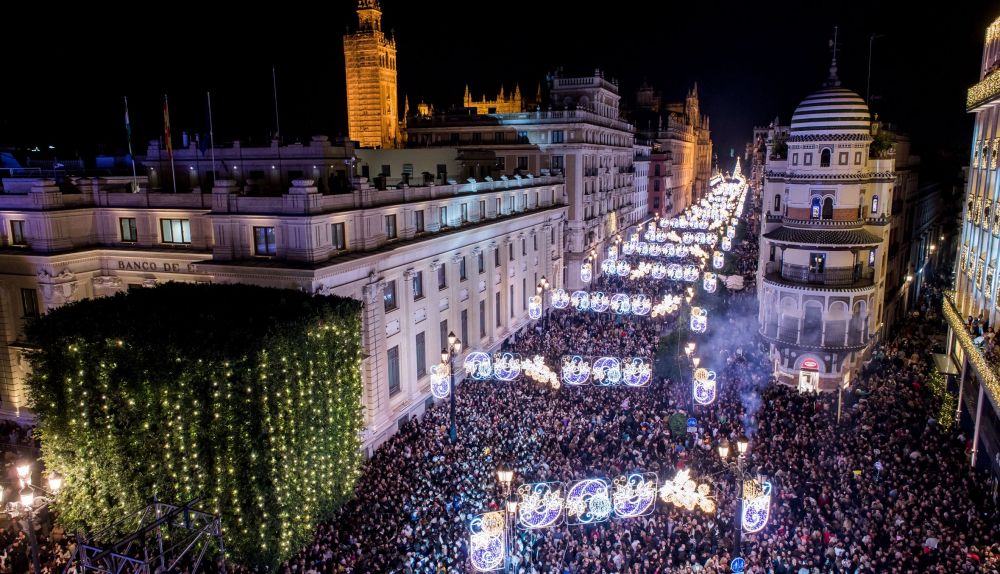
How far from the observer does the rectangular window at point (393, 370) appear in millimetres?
32369

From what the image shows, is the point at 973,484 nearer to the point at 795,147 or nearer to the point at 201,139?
the point at 795,147

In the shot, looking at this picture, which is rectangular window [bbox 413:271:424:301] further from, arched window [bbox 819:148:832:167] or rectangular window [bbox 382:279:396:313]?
arched window [bbox 819:148:832:167]

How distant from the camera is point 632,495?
70.0ft

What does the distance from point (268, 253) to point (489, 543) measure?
15.4 meters

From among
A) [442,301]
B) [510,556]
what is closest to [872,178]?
[442,301]

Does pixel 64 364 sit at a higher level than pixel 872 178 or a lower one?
lower

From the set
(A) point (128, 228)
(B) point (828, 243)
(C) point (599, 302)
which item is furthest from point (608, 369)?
(A) point (128, 228)

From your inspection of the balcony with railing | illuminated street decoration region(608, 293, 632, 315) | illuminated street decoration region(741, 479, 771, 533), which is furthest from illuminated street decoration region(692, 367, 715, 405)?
the balcony with railing

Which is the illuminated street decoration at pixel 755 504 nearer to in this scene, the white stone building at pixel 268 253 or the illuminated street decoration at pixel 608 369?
the illuminated street decoration at pixel 608 369

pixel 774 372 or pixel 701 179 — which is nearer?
pixel 774 372

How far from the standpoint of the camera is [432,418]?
107 ft

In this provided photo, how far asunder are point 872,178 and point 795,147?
458cm

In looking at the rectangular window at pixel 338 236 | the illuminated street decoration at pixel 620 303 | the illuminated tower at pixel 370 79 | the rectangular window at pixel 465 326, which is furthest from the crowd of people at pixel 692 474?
the illuminated tower at pixel 370 79

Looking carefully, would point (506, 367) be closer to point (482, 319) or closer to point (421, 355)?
point (421, 355)
